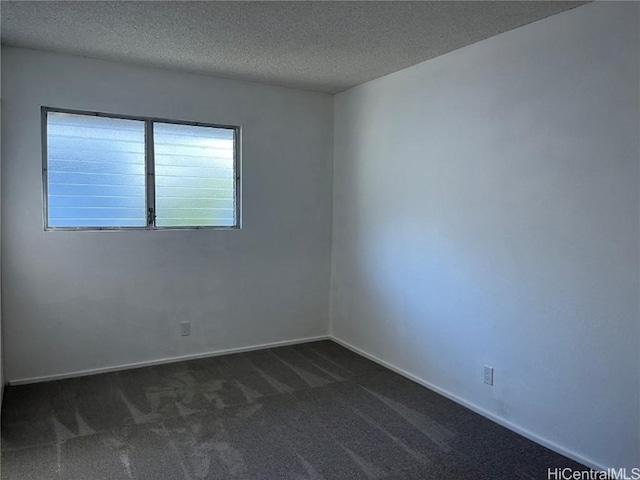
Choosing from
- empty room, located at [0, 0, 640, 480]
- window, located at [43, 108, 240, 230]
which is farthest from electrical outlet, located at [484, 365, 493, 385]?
window, located at [43, 108, 240, 230]

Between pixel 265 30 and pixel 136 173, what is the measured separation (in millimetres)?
1710

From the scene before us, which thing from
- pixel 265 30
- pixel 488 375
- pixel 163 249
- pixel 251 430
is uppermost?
pixel 265 30

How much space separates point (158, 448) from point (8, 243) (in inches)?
77.3

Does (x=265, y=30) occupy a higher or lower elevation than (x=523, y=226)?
higher

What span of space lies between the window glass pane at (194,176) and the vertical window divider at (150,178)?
3 centimetres

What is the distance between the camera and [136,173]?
3867 millimetres

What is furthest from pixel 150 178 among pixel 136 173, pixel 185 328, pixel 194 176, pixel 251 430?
pixel 251 430

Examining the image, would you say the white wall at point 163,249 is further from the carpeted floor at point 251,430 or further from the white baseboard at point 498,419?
the white baseboard at point 498,419

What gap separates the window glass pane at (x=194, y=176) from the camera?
399 centimetres

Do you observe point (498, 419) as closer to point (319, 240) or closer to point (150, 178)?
point (319, 240)

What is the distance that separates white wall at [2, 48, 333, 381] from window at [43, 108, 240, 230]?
3.7 inches

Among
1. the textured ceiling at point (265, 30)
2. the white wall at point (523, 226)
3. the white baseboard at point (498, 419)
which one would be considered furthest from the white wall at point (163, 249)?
the white baseboard at point (498, 419)

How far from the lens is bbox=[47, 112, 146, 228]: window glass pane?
141 inches

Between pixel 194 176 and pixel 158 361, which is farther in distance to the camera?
pixel 194 176
